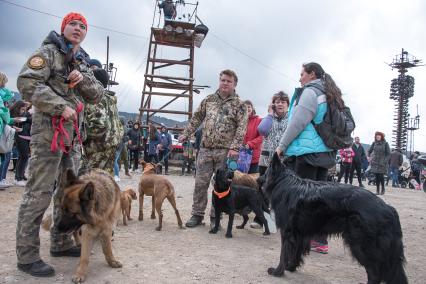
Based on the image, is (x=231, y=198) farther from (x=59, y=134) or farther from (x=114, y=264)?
(x=59, y=134)

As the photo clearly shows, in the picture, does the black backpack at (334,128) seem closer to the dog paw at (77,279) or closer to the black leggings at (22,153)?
the dog paw at (77,279)

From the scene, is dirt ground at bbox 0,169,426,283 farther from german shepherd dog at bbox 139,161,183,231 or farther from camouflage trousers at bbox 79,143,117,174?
camouflage trousers at bbox 79,143,117,174

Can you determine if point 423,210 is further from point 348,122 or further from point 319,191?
point 319,191

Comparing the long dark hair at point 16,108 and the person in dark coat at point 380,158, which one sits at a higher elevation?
the long dark hair at point 16,108

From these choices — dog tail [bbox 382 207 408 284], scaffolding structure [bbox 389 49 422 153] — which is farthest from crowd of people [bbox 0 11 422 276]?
scaffolding structure [bbox 389 49 422 153]

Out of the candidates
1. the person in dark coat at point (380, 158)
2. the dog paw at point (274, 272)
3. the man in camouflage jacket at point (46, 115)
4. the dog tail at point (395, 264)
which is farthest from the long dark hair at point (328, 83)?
the person in dark coat at point (380, 158)

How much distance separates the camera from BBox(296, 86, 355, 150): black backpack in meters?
4.21

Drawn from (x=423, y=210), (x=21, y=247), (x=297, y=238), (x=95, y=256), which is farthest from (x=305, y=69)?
(x=423, y=210)

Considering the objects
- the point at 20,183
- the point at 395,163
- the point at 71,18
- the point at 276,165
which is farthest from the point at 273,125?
the point at 395,163

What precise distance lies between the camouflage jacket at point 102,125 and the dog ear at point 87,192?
1.49 meters

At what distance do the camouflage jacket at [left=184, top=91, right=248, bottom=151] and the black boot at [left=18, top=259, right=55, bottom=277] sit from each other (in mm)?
3081

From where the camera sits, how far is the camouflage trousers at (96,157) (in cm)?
454

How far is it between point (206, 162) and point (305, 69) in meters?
2.19

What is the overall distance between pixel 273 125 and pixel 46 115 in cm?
375
